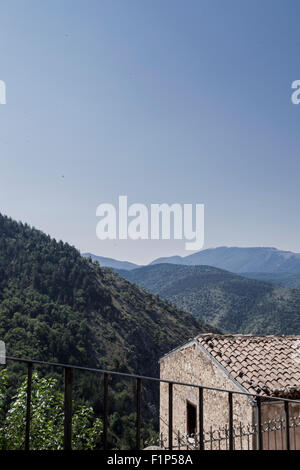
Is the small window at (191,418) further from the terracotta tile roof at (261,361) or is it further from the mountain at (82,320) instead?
the mountain at (82,320)

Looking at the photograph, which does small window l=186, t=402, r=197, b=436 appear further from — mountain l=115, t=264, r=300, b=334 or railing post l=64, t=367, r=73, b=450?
mountain l=115, t=264, r=300, b=334

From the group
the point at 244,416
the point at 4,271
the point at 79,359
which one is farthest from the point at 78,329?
the point at 244,416

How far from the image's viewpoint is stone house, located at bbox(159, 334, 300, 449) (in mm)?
8648

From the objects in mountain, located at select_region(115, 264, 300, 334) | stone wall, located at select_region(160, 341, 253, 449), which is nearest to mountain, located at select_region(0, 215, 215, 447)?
stone wall, located at select_region(160, 341, 253, 449)

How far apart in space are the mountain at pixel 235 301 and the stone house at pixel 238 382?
6414 cm

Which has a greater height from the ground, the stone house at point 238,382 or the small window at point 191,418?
the stone house at point 238,382

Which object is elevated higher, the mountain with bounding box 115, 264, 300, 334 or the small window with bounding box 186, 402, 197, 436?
the mountain with bounding box 115, 264, 300, 334

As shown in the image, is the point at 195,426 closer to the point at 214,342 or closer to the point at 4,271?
the point at 214,342

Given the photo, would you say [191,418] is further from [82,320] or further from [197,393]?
[82,320]

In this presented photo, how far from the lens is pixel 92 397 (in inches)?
1201

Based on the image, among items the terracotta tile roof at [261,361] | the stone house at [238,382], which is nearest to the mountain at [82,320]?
the stone house at [238,382]

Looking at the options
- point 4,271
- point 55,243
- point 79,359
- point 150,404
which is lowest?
point 150,404

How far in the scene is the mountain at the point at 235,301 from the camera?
3147 inches
